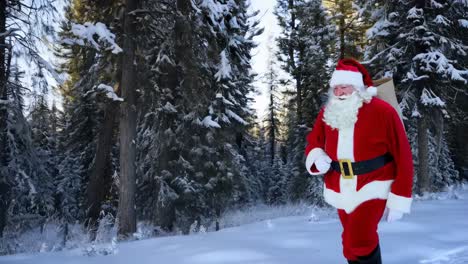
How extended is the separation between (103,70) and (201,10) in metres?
3.40

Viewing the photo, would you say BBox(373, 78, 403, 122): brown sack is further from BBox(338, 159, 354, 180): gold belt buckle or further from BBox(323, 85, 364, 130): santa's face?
BBox(338, 159, 354, 180): gold belt buckle

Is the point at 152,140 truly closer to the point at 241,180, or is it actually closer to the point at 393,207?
the point at 241,180

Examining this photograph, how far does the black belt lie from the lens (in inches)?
133

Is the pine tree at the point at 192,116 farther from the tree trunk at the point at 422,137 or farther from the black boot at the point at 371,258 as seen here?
the black boot at the point at 371,258

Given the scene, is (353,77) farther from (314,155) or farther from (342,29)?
(342,29)

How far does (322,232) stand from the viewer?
19.9 ft

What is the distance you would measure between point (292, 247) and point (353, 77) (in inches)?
103

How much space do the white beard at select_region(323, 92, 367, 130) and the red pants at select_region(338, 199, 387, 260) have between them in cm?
73

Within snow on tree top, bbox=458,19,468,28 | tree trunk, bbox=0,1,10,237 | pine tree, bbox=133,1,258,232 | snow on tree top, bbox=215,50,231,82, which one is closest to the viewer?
tree trunk, bbox=0,1,10,237

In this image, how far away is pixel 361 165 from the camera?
11.2 feet

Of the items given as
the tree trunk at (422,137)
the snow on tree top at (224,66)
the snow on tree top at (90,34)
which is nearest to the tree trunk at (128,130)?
the snow on tree top at (90,34)

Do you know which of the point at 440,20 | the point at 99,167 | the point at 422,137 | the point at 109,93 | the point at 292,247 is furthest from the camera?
the point at 422,137

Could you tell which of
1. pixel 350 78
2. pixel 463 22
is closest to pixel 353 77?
pixel 350 78

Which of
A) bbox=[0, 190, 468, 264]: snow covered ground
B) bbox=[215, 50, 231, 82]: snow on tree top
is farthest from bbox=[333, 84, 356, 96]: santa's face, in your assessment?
bbox=[215, 50, 231, 82]: snow on tree top
